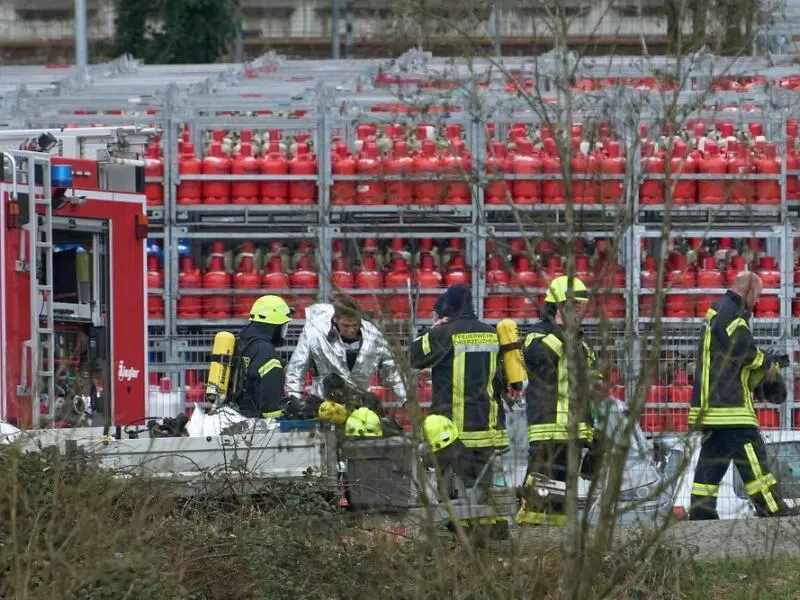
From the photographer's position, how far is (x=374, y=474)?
851cm

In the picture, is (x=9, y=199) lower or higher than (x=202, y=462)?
higher

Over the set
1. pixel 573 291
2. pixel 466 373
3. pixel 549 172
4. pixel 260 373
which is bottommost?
pixel 260 373

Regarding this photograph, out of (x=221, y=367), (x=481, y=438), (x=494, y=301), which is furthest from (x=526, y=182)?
(x=481, y=438)

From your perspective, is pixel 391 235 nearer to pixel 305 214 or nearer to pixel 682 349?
pixel 305 214

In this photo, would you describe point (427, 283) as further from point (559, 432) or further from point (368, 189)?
point (559, 432)

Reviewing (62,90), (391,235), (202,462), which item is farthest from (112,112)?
(202,462)

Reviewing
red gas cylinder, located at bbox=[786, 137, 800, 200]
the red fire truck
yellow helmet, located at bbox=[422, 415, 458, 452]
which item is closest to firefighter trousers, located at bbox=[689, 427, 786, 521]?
yellow helmet, located at bbox=[422, 415, 458, 452]

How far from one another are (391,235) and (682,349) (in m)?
2.91

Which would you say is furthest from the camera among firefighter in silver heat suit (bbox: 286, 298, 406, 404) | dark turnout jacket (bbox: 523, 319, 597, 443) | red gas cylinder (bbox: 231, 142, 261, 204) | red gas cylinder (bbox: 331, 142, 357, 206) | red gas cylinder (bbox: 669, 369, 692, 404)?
red gas cylinder (bbox: 231, 142, 261, 204)

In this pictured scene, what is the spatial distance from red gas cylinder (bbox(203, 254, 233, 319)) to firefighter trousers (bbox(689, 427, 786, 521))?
17.3 ft

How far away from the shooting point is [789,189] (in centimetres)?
1464

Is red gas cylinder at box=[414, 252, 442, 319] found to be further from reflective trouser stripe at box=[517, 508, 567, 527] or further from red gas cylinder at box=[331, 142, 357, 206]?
reflective trouser stripe at box=[517, 508, 567, 527]

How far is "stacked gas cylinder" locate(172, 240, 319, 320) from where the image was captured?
14.4 meters

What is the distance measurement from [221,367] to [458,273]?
3648 millimetres
